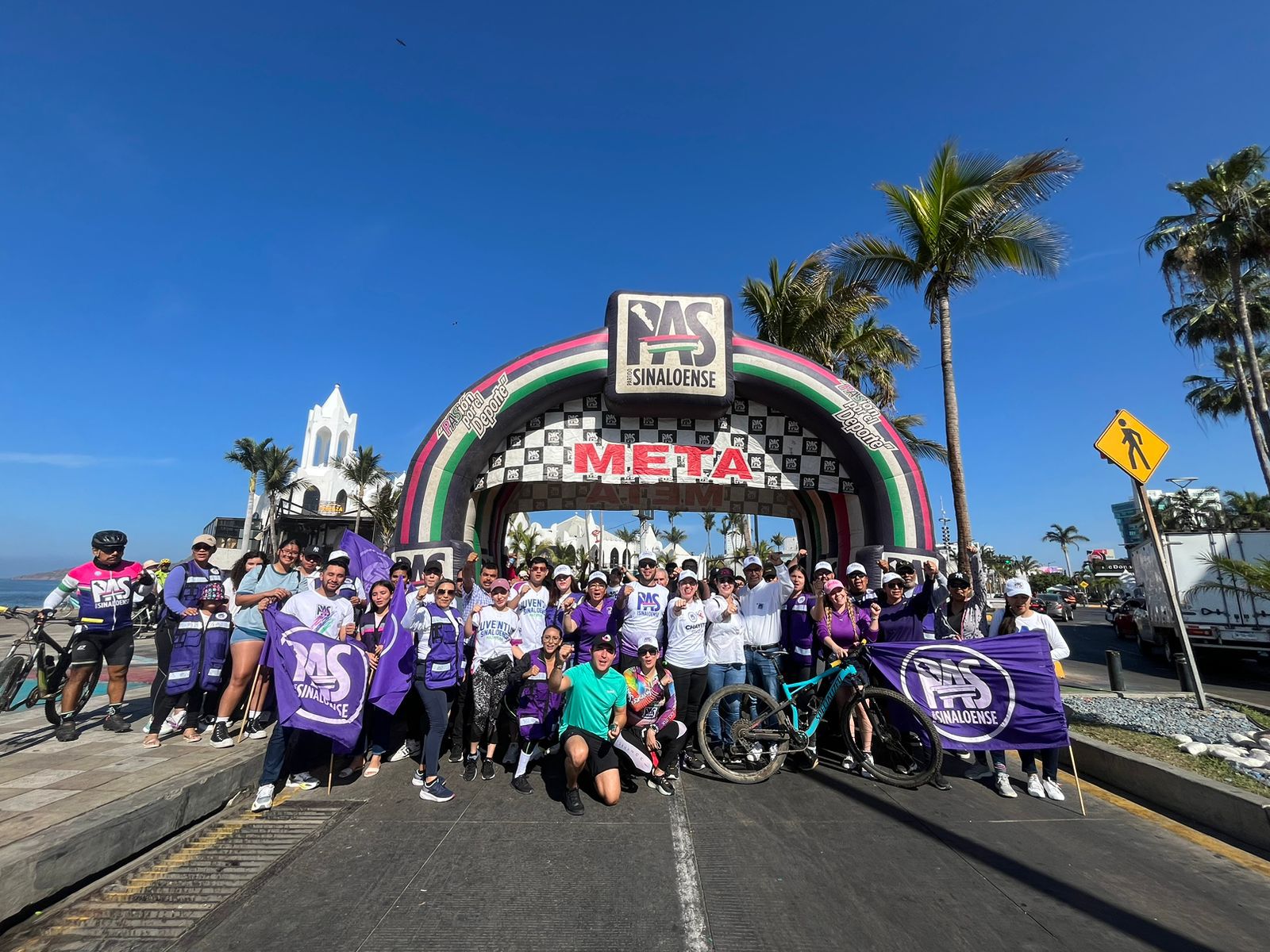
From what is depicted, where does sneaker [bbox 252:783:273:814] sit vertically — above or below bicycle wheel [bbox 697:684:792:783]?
below

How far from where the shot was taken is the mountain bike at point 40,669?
16.6ft

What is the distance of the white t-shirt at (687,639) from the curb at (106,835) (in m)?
3.62

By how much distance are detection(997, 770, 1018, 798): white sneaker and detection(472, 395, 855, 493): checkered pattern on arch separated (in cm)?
664

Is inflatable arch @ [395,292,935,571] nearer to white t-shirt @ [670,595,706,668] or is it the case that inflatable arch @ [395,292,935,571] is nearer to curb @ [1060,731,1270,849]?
curb @ [1060,731,1270,849]

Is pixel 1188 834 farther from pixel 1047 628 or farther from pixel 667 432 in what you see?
pixel 667 432

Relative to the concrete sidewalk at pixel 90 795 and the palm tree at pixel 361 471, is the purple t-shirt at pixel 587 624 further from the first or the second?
the palm tree at pixel 361 471

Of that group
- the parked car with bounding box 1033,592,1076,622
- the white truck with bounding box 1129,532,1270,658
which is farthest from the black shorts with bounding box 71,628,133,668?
the parked car with bounding box 1033,592,1076,622

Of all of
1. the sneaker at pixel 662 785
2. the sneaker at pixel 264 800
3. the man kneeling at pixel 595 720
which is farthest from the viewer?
the sneaker at pixel 662 785

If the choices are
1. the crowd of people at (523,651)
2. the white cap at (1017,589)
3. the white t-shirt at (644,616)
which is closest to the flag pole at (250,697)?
the crowd of people at (523,651)

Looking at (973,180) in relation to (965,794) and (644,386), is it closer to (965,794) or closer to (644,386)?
(644,386)

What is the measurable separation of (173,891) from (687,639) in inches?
153

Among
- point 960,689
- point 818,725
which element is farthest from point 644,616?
point 960,689

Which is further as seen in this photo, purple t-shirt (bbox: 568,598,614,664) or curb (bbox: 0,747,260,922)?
purple t-shirt (bbox: 568,598,614,664)

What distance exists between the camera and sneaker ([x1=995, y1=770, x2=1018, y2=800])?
4809 mm
